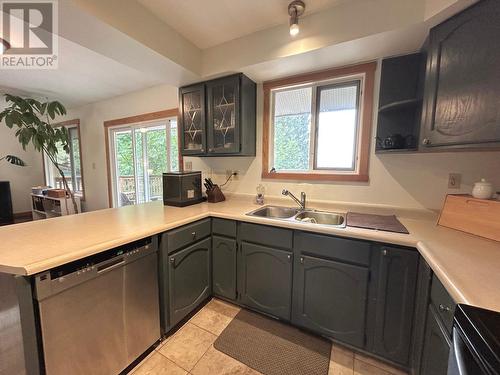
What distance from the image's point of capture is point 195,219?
164 cm

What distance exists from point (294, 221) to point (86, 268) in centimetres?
126

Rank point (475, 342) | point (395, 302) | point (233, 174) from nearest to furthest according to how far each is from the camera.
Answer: point (475, 342), point (395, 302), point (233, 174)

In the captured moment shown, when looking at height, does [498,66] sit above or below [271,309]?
above

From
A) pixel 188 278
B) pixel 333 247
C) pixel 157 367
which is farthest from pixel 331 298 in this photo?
pixel 157 367

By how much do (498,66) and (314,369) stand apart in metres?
1.89

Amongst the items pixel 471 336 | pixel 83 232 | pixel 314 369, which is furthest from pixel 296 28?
pixel 314 369

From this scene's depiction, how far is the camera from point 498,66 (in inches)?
36.5

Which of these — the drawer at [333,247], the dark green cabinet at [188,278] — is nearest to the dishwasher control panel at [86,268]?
the dark green cabinet at [188,278]

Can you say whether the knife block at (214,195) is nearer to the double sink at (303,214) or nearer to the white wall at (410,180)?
the double sink at (303,214)

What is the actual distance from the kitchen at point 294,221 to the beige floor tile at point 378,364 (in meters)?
0.02

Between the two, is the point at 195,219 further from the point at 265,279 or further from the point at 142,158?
the point at 142,158

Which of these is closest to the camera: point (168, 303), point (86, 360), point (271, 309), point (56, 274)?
point (56, 274)

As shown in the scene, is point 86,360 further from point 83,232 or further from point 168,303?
point 83,232

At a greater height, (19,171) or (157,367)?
(19,171)
